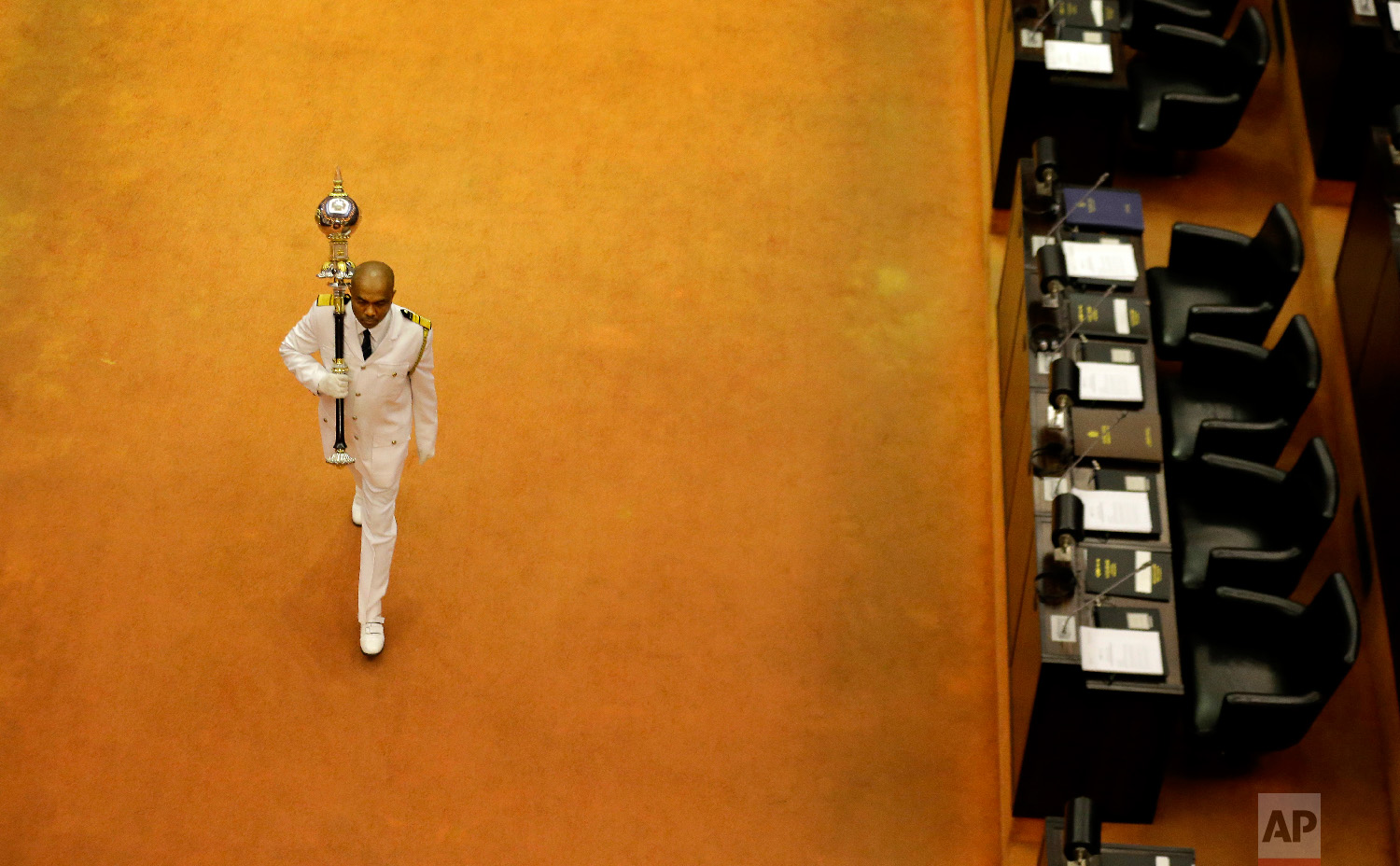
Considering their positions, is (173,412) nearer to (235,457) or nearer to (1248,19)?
(235,457)

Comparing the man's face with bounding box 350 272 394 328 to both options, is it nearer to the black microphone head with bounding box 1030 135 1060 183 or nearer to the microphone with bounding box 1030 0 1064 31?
the black microphone head with bounding box 1030 135 1060 183

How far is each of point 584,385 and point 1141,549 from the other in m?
2.56

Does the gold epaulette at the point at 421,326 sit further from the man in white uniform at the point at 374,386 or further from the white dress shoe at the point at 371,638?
the white dress shoe at the point at 371,638

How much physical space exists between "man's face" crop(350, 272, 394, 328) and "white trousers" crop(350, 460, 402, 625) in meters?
0.63

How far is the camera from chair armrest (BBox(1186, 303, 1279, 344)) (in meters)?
6.81

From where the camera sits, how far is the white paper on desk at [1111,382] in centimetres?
612

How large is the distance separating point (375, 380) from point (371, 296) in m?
0.37

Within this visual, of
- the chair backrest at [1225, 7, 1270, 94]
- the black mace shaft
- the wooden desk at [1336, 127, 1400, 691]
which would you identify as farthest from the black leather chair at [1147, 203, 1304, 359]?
the black mace shaft

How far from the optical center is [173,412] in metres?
6.92

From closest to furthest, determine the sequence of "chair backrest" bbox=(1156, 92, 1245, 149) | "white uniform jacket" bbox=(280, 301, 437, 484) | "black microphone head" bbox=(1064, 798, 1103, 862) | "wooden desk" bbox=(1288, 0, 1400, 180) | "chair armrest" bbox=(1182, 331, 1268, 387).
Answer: "black microphone head" bbox=(1064, 798, 1103, 862) → "white uniform jacket" bbox=(280, 301, 437, 484) → "chair armrest" bbox=(1182, 331, 1268, 387) → "wooden desk" bbox=(1288, 0, 1400, 180) → "chair backrest" bbox=(1156, 92, 1245, 149)

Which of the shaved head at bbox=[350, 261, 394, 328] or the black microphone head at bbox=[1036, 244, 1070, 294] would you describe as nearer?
the shaved head at bbox=[350, 261, 394, 328]

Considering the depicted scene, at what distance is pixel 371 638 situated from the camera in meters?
6.21

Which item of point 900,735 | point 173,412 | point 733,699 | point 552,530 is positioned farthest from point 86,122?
point 900,735

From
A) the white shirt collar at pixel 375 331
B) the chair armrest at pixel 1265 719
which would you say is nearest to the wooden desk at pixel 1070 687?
the chair armrest at pixel 1265 719
